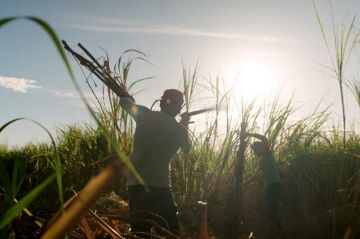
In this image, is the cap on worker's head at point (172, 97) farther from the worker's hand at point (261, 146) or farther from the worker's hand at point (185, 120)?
the worker's hand at point (261, 146)

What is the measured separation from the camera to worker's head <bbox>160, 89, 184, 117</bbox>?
3.09 metres

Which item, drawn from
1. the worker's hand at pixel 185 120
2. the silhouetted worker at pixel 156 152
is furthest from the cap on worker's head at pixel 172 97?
the worker's hand at pixel 185 120

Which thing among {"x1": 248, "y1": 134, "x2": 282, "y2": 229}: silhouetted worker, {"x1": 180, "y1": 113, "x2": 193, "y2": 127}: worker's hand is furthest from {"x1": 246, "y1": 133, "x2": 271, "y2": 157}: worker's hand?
{"x1": 180, "y1": 113, "x2": 193, "y2": 127}: worker's hand

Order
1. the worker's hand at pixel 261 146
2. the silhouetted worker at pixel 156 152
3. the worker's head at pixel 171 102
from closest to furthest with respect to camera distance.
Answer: the silhouetted worker at pixel 156 152 → the worker's head at pixel 171 102 → the worker's hand at pixel 261 146

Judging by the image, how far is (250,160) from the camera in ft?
13.8

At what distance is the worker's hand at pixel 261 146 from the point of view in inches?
140

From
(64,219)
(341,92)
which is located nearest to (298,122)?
(341,92)

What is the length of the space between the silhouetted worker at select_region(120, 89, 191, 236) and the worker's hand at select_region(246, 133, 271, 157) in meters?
0.76

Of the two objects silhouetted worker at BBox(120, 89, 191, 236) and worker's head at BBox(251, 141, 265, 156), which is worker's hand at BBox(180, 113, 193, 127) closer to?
silhouetted worker at BBox(120, 89, 191, 236)

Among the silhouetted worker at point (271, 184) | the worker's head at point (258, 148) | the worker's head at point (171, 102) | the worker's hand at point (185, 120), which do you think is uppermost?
the worker's head at point (171, 102)

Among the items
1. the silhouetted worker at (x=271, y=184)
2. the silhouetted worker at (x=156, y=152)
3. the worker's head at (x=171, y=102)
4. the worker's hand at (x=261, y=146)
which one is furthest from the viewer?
the worker's hand at (x=261, y=146)

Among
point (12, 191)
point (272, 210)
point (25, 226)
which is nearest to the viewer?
point (12, 191)

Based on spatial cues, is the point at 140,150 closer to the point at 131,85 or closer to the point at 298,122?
the point at 131,85

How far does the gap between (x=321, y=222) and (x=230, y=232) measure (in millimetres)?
829
